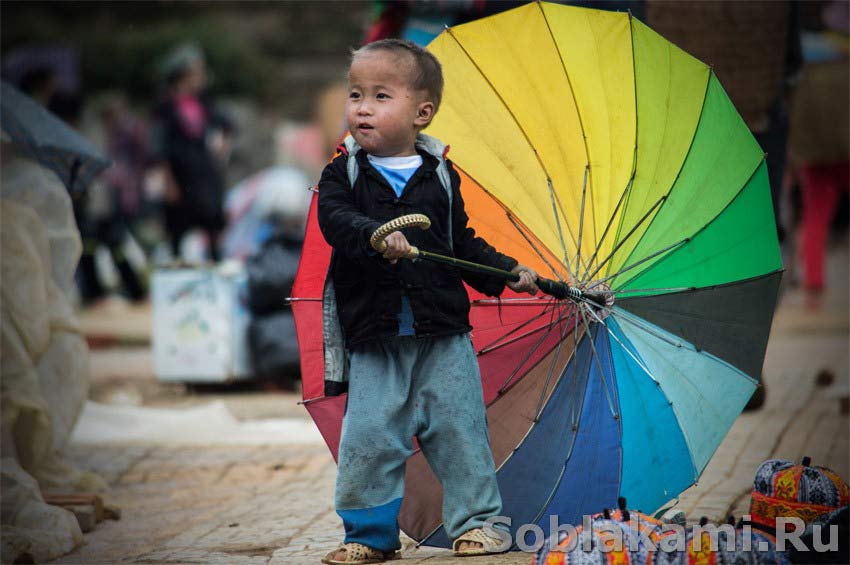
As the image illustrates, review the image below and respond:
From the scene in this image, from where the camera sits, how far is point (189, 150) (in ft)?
37.7

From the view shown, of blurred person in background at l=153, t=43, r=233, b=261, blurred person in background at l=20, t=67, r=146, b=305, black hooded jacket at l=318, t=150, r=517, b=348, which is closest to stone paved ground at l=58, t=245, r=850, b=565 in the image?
black hooded jacket at l=318, t=150, r=517, b=348

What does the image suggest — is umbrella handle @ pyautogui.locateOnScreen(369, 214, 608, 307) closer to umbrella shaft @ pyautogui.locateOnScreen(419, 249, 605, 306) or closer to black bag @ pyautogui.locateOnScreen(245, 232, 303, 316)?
umbrella shaft @ pyautogui.locateOnScreen(419, 249, 605, 306)

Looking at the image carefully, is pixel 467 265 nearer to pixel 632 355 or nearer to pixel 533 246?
pixel 533 246

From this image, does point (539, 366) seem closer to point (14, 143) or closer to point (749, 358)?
point (749, 358)

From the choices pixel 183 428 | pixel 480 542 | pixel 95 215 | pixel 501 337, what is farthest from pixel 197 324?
pixel 95 215

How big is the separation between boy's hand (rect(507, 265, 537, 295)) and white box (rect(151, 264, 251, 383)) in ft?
16.0

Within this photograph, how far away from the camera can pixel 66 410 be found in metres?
5.36

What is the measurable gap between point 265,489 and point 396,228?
8.27 feet

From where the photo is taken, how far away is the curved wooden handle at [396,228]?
11.1 feet

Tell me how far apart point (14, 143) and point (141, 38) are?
22106 millimetres

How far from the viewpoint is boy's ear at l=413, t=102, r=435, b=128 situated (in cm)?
377

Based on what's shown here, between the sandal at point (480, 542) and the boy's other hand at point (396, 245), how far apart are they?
927 millimetres

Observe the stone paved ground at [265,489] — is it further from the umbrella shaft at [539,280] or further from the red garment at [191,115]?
the red garment at [191,115]

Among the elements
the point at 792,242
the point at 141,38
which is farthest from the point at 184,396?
the point at 141,38
